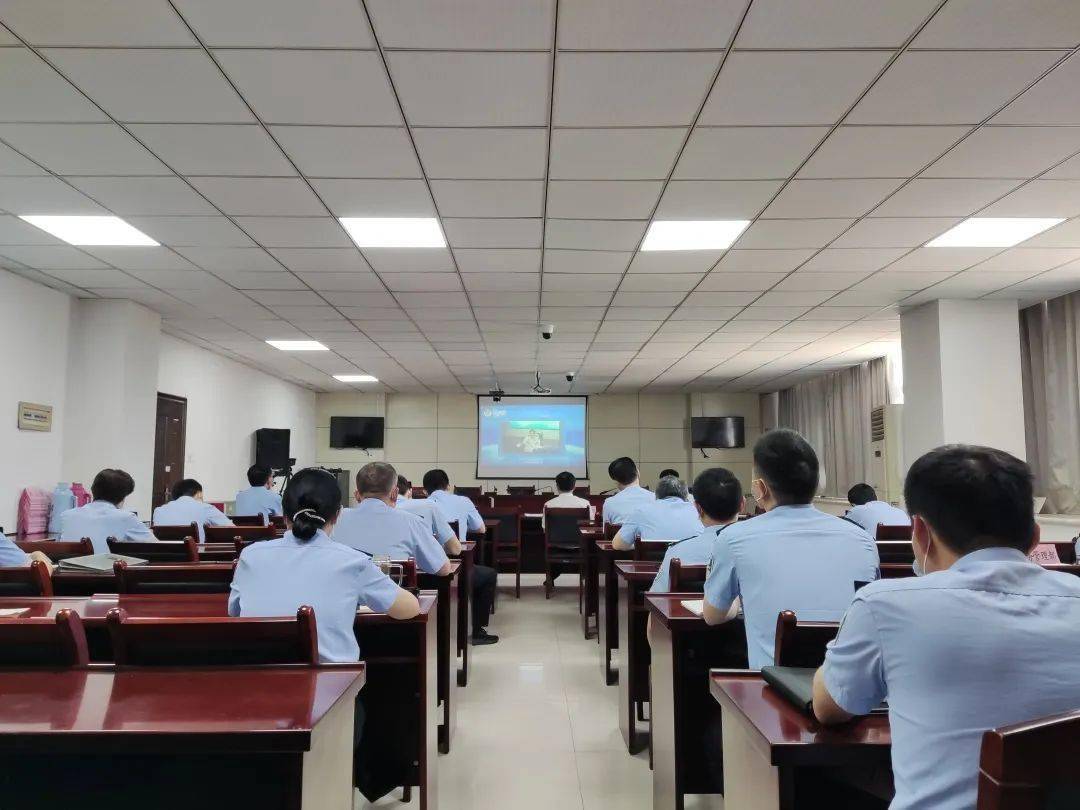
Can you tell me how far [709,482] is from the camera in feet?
10.2

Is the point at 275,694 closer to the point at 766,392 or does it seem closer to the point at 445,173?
the point at 445,173

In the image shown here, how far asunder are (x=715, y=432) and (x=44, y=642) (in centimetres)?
1270

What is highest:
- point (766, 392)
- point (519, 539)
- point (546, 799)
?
point (766, 392)

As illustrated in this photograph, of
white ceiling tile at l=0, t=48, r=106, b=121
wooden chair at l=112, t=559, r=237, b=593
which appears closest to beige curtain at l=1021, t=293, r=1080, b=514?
wooden chair at l=112, t=559, r=237, b=593

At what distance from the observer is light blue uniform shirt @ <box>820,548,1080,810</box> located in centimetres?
97

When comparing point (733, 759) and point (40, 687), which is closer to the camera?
point (40, 687)

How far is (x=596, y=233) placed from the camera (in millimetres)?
4797

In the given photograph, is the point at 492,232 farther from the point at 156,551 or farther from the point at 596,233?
the point at 156,551

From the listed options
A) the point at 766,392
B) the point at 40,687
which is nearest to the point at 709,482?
the point at 40,687

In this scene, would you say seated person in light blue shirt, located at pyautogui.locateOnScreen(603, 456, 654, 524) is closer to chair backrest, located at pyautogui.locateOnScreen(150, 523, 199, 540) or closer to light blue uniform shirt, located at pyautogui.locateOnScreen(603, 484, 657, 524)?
light blue uniform shirt, located at pyautogui.locateOnScreen(603, 484, 657, 524)

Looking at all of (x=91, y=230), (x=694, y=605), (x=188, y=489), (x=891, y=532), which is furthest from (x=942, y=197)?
(x=188, y=489)

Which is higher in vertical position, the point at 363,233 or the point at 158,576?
the point at 363,233

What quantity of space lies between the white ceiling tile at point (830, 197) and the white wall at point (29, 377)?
5.80m

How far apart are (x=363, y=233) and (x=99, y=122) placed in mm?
1719
